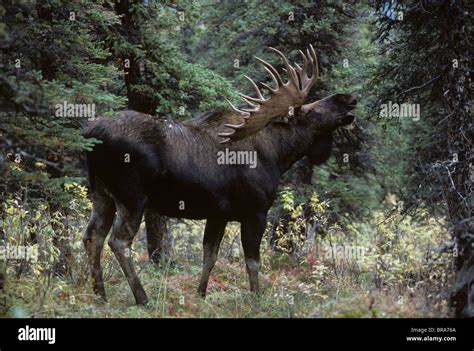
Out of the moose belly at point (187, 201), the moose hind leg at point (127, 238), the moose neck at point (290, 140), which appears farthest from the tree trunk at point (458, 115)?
the moose hind leg at point (127, 238)

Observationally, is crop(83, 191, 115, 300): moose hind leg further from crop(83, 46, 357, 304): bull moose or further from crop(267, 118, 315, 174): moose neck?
crop(267, 118, 315, 174): moose neck

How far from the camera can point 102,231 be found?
29.3ft

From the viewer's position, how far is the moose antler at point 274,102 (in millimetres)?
9641

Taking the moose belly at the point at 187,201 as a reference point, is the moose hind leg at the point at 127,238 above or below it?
below

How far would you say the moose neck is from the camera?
10.2 m

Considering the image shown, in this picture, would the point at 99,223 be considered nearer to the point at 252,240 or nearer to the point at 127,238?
the point at 127,238

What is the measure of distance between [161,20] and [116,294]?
15.6ft

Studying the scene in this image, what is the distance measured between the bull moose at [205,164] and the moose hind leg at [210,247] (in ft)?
0.05

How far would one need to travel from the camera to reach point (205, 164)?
9.24 m

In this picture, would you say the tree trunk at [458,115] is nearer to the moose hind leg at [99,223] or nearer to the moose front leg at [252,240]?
the moose front leg at [252,240]

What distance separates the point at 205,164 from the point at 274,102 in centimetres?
158

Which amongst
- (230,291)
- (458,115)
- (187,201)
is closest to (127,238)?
(187,201)

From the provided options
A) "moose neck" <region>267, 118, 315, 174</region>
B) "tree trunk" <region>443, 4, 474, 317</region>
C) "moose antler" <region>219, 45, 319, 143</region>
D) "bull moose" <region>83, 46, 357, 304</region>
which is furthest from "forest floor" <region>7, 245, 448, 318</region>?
"moose antler" <region>219, 45, 319, 143</region>
